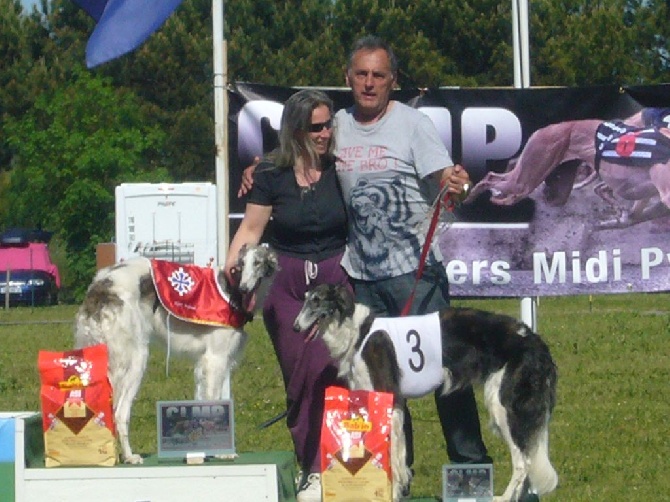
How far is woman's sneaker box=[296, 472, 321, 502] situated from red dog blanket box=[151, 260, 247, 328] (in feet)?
3.34

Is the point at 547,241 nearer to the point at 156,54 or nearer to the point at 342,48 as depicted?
the point at 342,48

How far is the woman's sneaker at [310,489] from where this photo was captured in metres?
5.64

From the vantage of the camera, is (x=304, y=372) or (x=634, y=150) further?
(x=634, y=150)

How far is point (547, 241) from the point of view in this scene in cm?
762

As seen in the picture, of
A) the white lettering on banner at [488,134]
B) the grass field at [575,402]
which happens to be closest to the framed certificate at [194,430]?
the grass field at [575,402]

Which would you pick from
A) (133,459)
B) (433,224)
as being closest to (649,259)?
(433,224)

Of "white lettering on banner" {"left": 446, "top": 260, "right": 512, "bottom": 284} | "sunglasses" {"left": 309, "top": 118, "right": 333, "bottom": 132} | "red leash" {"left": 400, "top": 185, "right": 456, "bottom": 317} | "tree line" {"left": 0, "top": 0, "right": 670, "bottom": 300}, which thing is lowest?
"white lettering on banner" {"left": 446, "top": 260, "right": 512, "bottom": 284}

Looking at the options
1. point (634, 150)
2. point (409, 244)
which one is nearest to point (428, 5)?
point (634, 150)

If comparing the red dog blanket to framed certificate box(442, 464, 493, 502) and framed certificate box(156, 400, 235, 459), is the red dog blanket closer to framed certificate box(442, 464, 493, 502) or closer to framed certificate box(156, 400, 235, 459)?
framed certificate box(156, 400, 235, 459)

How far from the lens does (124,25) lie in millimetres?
6992

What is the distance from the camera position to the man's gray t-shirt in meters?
5.55

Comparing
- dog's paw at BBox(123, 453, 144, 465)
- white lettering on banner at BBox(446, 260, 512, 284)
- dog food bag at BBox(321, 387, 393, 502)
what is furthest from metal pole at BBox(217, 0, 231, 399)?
dog food bag at BBox(321, 387, 393, 502)

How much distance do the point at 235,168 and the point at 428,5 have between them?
27745mm

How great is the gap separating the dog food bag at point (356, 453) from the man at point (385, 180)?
0.76m
